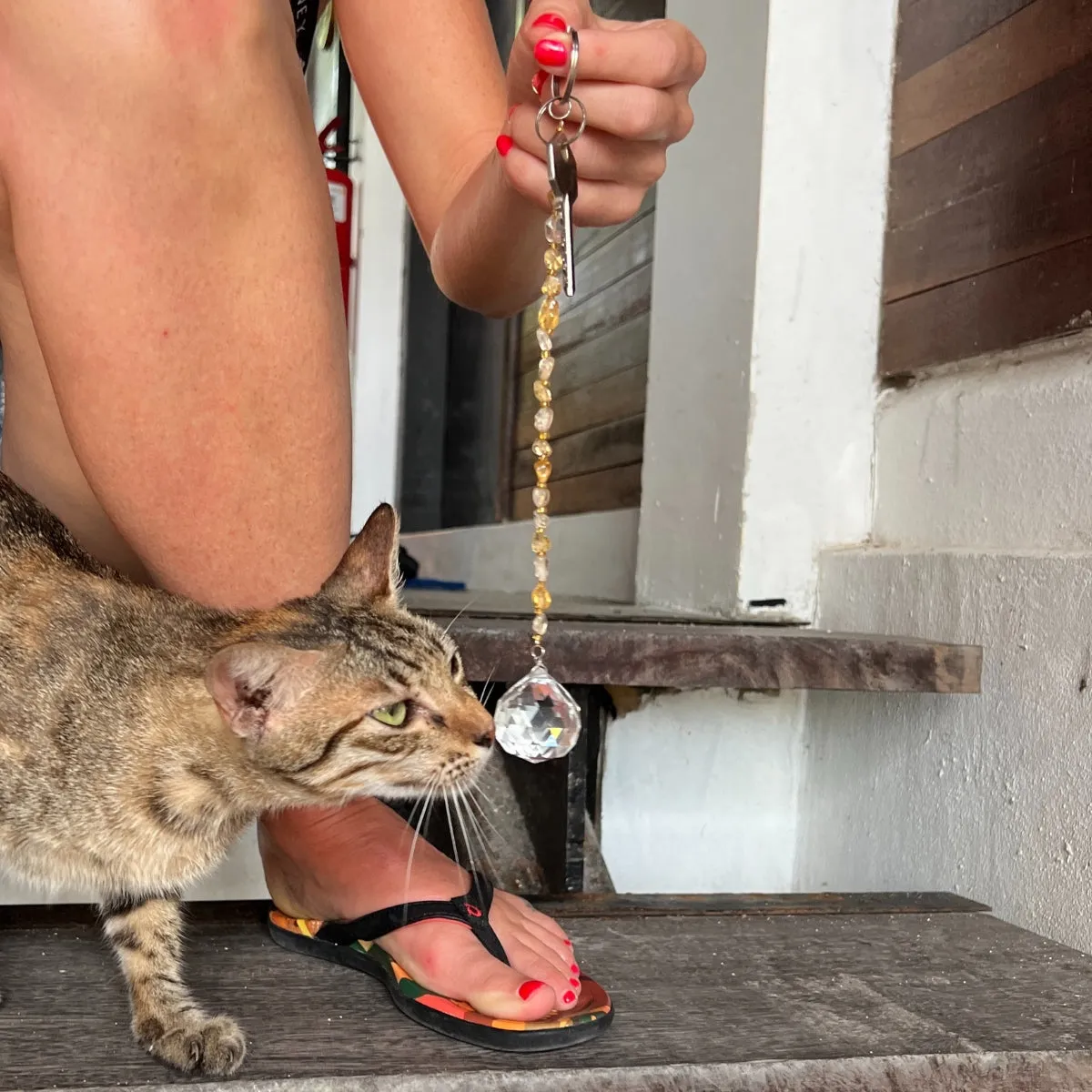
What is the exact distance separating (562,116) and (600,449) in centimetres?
152

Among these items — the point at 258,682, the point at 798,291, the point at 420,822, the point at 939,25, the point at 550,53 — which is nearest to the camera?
the point at 550,53

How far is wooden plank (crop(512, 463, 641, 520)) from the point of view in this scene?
1979mm

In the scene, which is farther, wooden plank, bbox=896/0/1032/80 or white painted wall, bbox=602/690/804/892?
white painted wall, bbox=602/690/804/892

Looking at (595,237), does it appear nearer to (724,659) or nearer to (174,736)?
(724,659)

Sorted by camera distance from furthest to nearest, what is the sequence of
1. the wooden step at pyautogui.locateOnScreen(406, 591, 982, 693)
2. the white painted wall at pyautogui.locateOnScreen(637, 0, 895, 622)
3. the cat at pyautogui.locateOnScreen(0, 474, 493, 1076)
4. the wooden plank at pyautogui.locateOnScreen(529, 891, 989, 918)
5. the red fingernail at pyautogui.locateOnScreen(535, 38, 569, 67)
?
the white painted wall at pyautogui.locateOnScreen(637, 0, 895, 622), the wooden step at pyautogui.locateOnScreen(406, 591, 982, 693), the wooden plank at pyautogui.locateOnScreen(529, 891, 989, 918), the cat at pyautogui.locateOnScreen(0, 474, 493, 1076), the red fingernail at pyautogui.locateOnScreen(535, 38, 569, 67)

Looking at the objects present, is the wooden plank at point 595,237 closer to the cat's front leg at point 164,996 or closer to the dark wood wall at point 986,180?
the dark wood wall at point 986,180

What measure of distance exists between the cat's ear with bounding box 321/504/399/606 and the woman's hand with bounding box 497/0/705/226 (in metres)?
0.30

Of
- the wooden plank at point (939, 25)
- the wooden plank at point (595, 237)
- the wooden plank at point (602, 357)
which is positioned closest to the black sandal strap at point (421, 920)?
the wooden plank at point (939, 25)

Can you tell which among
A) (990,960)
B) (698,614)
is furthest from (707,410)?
(990,960)

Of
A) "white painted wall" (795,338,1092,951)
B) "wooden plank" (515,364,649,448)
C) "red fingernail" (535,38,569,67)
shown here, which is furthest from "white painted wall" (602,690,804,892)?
"red fingernail" (535,38,569,67)

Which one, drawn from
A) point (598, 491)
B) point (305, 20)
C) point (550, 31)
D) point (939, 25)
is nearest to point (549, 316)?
point (550, 31)

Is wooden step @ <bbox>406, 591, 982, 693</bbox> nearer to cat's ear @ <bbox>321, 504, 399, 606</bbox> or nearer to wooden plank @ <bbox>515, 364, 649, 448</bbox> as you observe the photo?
cat's ear @ <bbox>321, 504, 399, 606</bbox>

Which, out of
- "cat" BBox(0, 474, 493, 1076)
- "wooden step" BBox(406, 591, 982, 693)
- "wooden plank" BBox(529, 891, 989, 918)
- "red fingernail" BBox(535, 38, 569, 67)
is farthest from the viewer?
"wooden step" BBox(406, 591, 982, 693)

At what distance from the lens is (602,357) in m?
2.18
